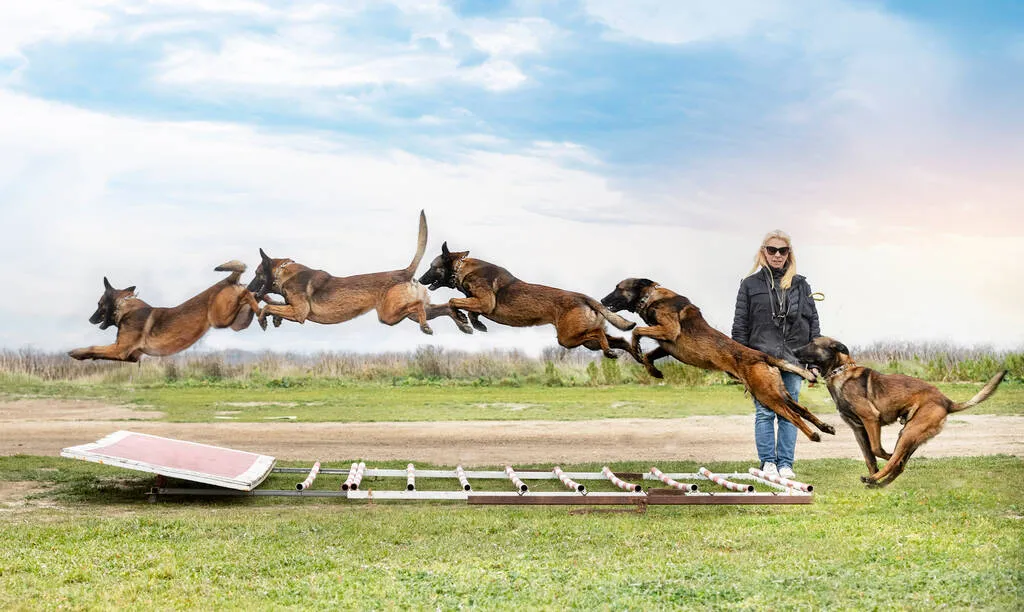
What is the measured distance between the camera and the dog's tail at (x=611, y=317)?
9.20 meters

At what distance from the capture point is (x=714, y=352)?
29.2ft

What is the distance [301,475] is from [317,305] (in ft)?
16.6

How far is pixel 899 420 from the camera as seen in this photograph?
32.4ft

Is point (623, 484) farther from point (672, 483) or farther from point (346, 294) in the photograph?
point (346, 294)

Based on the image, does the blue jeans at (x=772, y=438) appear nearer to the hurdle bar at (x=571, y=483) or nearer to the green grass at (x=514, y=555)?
the green grass at (x=514, y=555)

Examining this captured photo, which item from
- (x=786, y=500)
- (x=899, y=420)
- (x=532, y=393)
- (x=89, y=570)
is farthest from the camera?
(x=532, y=393)

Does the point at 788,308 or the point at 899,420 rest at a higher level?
the point at 788,308

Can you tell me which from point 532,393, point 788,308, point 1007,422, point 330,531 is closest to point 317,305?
point 330,531

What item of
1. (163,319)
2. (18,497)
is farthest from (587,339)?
(18,497)

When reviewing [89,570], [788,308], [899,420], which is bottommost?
[89,570]

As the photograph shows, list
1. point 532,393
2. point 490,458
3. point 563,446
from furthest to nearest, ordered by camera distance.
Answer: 1. point 532,393
2. point 563,446
3. point 490,458

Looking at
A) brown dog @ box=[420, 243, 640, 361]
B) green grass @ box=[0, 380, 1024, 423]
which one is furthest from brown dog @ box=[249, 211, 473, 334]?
green grass @ box=[0, 380, 1024, 423]

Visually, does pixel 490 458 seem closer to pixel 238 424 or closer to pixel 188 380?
pixel 238 424

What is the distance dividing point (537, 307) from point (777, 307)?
8.37ft
